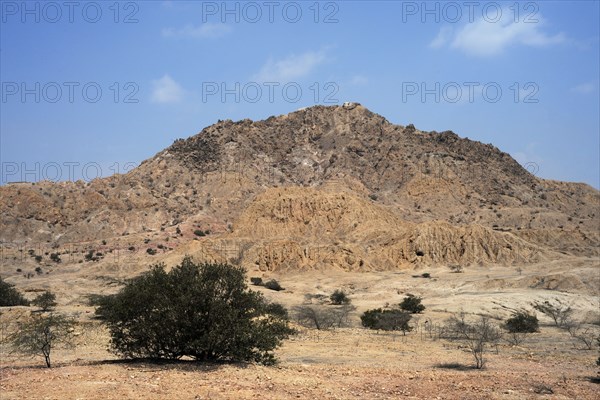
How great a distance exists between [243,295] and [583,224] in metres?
98.1

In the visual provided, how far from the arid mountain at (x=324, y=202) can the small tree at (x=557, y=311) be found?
91.8ft

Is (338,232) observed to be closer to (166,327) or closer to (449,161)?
(449,161)

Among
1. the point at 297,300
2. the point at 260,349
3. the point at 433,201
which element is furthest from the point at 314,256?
the point at 260,349

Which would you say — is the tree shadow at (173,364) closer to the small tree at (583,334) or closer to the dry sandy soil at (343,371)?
the dry sandy soil at (343,371)

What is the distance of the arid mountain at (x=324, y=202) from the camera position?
7112 cm

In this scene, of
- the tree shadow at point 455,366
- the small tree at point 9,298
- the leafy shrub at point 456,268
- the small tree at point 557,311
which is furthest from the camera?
the leafy shrub at point 456,268

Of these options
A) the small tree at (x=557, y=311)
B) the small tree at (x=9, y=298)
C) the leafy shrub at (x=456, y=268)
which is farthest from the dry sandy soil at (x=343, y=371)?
the leafy shrub at (x=456, y=268)

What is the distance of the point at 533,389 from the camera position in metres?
14.0

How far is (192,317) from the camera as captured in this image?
15742 mm

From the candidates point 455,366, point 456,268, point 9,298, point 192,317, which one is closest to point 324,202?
point 456,268

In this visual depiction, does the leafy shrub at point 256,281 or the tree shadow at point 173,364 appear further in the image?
the leafy shrub at point 256,281

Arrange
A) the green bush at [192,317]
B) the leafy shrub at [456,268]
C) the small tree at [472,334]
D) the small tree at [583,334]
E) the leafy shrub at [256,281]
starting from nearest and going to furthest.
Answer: the green bush at [192,317] < the small tree at [472,334] < the small tree at [583,334] < the leafy shrub at [256,281] < the leafy shrub at [456,268]

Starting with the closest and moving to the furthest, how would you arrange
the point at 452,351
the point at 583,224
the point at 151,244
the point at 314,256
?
the point at 452,351 → the point at 314,256 → the point at 151,244 → the point at 583,224

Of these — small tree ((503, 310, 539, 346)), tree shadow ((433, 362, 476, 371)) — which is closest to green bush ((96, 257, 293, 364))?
tree shadow ((433, 362, 476, 371))
